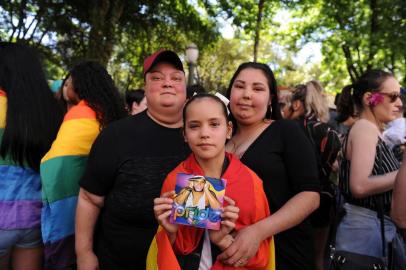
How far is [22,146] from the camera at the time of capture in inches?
106

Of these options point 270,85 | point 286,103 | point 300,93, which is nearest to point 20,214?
point 270,85

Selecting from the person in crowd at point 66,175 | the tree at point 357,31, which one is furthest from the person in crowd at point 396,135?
the tree at point 357,31

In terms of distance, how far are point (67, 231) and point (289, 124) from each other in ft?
5.58

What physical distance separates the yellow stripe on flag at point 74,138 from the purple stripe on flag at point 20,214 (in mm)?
396

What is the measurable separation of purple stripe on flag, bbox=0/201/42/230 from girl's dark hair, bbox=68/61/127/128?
0.80 m

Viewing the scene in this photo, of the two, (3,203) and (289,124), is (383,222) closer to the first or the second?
(289,124)

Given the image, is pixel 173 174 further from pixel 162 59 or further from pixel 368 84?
pixel 368 84

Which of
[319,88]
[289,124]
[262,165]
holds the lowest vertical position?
[262,165]

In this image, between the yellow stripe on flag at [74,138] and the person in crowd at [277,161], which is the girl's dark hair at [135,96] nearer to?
the yellow stripe on flag at [74,138]

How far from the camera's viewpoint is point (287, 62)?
1598 inches

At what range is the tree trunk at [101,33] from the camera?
12359 mm

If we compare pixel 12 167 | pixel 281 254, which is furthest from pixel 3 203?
pixel 281 254

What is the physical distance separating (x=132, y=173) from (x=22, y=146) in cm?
90

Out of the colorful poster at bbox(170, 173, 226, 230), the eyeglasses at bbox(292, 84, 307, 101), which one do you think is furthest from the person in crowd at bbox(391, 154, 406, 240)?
the eyeglasses at bbox(292, 84, 307, 101)
